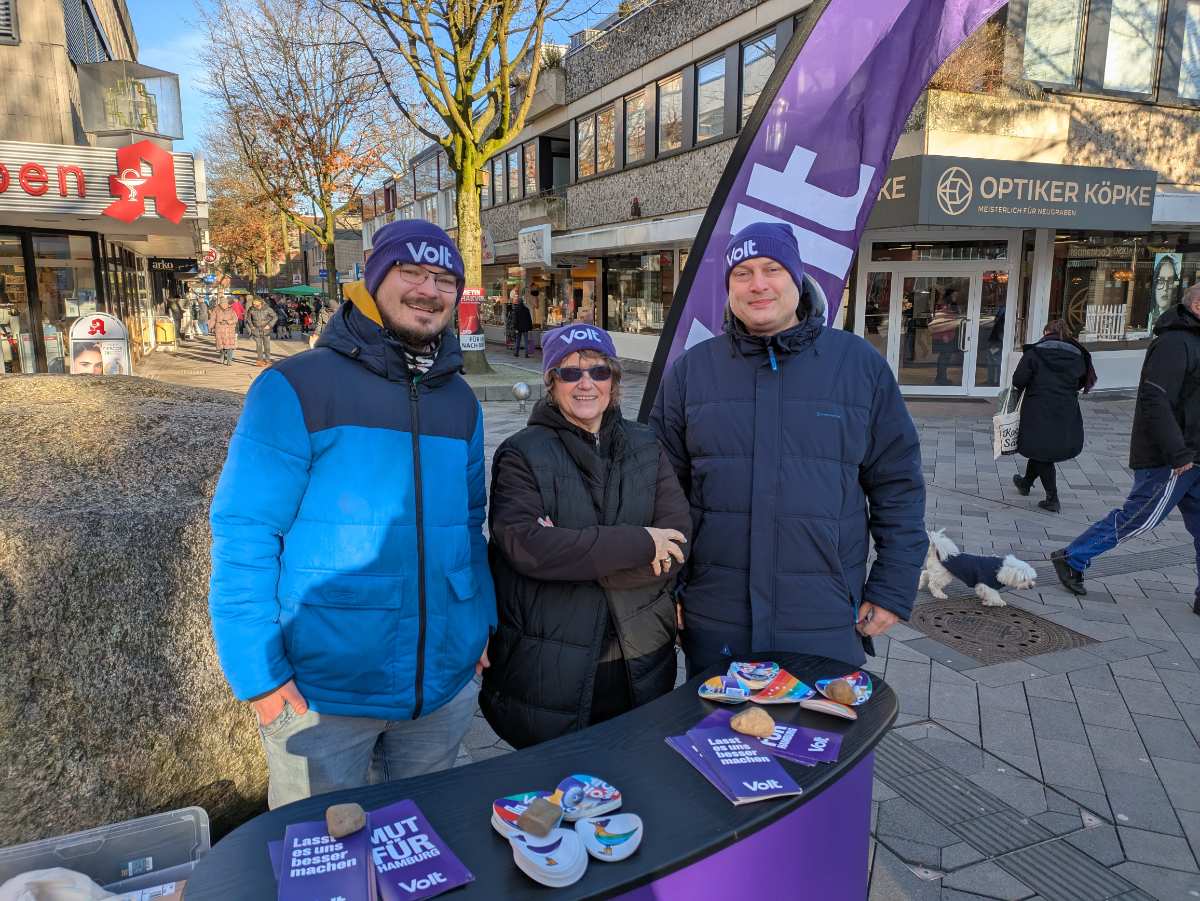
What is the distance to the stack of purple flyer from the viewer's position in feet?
5.47

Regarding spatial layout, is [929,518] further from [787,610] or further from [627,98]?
[627,98]

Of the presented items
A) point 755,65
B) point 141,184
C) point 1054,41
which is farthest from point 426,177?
point 1054,41

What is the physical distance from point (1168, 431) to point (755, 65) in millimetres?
13227

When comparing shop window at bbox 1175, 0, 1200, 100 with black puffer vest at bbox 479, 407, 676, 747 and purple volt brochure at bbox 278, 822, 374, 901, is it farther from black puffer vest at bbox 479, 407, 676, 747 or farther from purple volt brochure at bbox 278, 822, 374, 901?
purple volt brochure at bbox 278, 822, 374, 901

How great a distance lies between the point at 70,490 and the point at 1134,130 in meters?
17.2

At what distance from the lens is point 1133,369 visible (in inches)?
601

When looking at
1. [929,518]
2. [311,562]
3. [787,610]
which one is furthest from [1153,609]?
[311,562]

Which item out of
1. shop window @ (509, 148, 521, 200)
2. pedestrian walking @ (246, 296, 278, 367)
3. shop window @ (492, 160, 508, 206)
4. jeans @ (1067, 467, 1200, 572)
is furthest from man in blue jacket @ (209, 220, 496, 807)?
shop window @ (492, 160, 508, 206)

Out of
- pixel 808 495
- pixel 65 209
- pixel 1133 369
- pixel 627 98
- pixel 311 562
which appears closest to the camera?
pixel 311 562

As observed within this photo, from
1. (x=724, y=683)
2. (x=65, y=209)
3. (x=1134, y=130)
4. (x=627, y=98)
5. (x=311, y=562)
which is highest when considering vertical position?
(x=627, y=98)

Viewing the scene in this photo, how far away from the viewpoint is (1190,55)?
1442 centimetres

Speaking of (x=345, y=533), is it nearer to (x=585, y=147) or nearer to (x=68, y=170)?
(x=68, y=170)

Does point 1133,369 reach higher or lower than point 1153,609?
higher

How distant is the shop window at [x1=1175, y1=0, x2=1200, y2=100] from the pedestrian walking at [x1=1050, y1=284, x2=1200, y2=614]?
1309 centimetres
